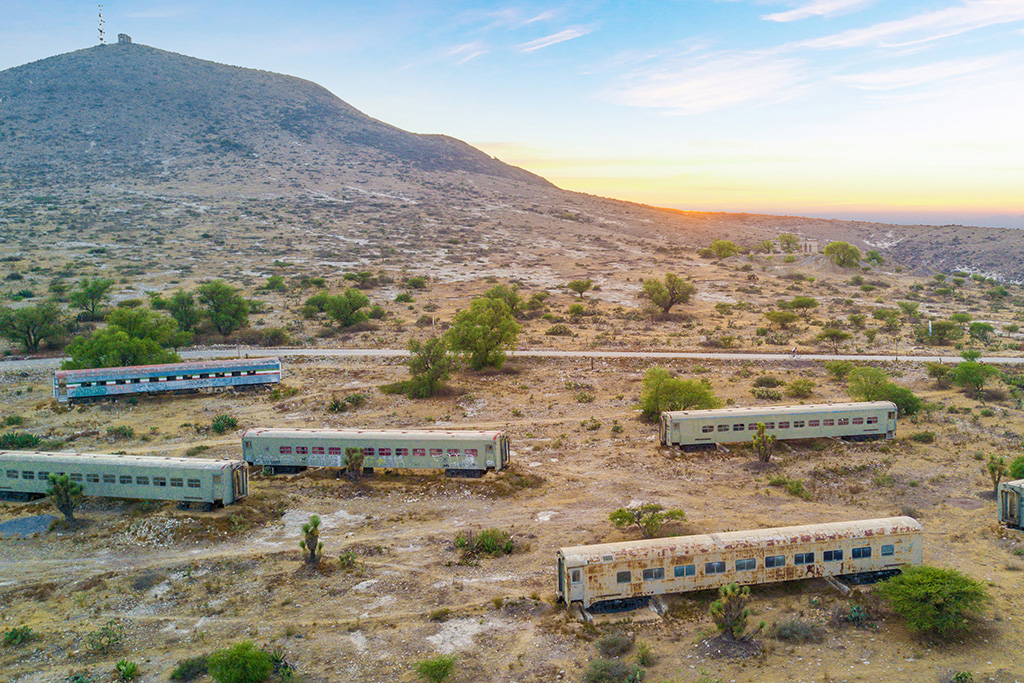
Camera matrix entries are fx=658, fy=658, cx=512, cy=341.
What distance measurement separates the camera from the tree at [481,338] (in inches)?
2185

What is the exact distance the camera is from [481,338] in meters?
55.5

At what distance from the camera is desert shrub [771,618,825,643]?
69.0 ft

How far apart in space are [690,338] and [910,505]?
39.6m

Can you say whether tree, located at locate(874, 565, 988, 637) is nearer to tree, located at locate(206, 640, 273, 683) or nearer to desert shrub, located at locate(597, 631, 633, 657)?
desert shrub, located at locate(597, 631, 633, 657)

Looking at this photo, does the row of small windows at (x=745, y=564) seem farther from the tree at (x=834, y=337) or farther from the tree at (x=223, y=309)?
the tree at (x=223, y=309)

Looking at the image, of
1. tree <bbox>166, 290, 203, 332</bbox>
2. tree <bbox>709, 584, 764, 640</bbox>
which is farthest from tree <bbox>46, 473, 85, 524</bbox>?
tree <bbox>166, 290, 203, 332</bbox>

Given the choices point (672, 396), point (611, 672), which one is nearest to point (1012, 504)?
point (672, 396)

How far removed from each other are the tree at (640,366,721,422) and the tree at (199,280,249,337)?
45987 millimetres

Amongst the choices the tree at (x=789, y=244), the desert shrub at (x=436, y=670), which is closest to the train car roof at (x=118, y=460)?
the desert shrub at (x=436, y=670)

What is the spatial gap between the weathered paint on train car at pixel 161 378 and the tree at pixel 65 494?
2109 cm

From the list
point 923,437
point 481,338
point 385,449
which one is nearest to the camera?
point 385,449

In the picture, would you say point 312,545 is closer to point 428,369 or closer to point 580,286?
point 428,369

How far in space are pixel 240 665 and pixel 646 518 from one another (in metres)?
16.3

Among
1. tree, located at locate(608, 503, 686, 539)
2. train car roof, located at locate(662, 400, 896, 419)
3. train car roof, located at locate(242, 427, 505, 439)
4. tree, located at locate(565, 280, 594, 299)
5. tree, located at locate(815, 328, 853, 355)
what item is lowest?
tree, located at locate(608, 503, 686, 539)
